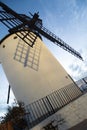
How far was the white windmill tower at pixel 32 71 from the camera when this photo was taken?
1045cm

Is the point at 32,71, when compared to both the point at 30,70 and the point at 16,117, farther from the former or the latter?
the point at 16,117

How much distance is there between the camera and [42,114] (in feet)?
32.0

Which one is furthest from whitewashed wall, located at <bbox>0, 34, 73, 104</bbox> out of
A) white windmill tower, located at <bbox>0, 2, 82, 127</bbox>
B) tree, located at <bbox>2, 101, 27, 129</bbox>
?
tree, located at <bbox>2, 101, 27, 129</bbox>

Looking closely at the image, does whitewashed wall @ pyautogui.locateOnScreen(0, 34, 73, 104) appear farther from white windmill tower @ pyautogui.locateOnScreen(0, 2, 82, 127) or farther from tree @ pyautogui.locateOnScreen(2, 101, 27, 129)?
tree @ pyautogui.locateOnScreen(2, 101, 27, 129)

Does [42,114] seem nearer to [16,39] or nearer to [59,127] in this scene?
[59,127]

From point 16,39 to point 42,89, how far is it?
5099 mm

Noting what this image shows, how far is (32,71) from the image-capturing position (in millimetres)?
11586

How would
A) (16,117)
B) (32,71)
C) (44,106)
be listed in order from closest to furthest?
(16,117), (44,106), (32,71)

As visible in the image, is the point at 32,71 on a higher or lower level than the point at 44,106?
higher

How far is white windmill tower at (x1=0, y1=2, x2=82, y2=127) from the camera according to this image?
1045 cm

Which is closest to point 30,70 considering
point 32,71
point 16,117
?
point 32,71

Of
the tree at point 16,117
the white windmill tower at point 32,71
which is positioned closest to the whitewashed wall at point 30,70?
the white windmill tower at point 32,71

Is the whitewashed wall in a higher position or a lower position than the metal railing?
higher

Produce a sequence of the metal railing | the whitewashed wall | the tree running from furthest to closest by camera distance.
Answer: the whitewashed wall, the metal railing, the tree
